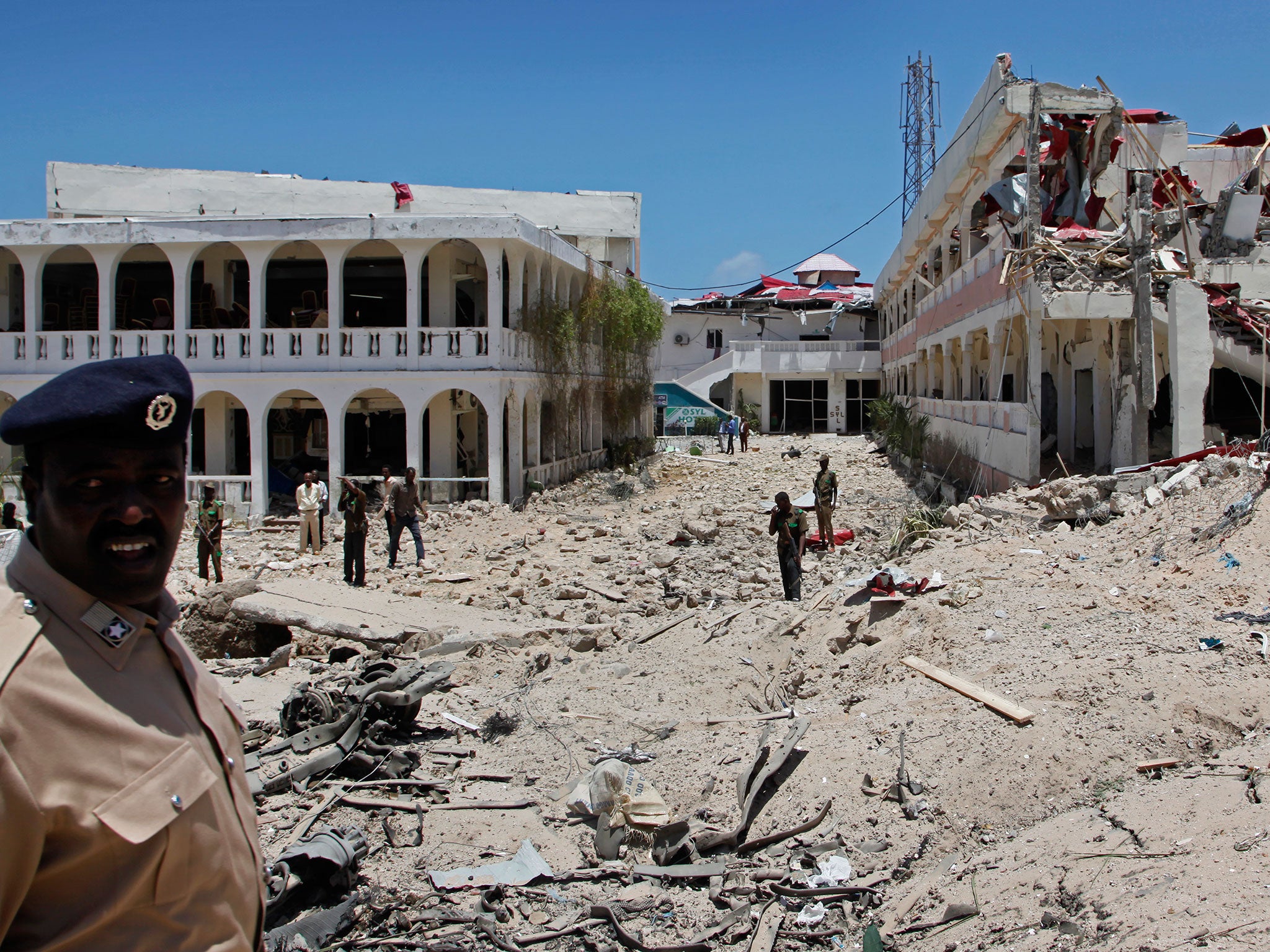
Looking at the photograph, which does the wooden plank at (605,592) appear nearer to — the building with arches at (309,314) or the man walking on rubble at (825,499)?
the man walking on rubble at (825,499)

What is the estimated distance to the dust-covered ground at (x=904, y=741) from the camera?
4598 millimetres

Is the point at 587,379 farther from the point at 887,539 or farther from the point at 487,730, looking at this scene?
the point at 487,730

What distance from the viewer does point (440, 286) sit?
70.9 feet

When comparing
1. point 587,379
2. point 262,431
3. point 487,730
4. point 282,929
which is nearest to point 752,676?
point 487,730

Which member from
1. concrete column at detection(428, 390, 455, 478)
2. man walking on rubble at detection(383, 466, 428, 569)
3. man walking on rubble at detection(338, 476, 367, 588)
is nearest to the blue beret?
man walking on rubble at detection(338, 476, 367, 588)

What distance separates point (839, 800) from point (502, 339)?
50.4 feet

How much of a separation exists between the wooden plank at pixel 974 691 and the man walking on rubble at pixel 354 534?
25.7 feet

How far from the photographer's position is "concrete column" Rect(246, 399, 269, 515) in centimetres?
1983

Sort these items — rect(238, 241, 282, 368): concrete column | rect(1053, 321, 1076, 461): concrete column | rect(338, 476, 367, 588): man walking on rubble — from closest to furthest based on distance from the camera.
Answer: rect(338, 476, 367, 588): man walking on rubble < rect(1053, 321, 1076, 461): concrete column < rect(238, 241, 282, 368): concrete column

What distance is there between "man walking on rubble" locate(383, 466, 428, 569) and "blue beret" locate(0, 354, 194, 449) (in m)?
12.6

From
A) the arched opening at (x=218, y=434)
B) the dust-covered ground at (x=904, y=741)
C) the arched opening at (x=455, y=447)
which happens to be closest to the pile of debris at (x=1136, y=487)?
the dust-covered ground at (x=904, y=741)

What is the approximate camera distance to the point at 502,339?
19984 mm

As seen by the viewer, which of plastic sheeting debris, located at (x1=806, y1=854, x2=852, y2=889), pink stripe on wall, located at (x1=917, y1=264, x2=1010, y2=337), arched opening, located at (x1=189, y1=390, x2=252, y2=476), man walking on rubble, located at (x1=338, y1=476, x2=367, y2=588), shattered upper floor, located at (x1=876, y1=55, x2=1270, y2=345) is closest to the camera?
plastic sheeting debris, located at (x1=806, y1=854, x2=852, y2=889)

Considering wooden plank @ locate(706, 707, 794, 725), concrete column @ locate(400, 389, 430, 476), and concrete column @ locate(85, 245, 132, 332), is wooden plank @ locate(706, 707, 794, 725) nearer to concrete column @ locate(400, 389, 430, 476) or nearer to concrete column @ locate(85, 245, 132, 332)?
concrete column @ locate(400, 389, 430, 476)
